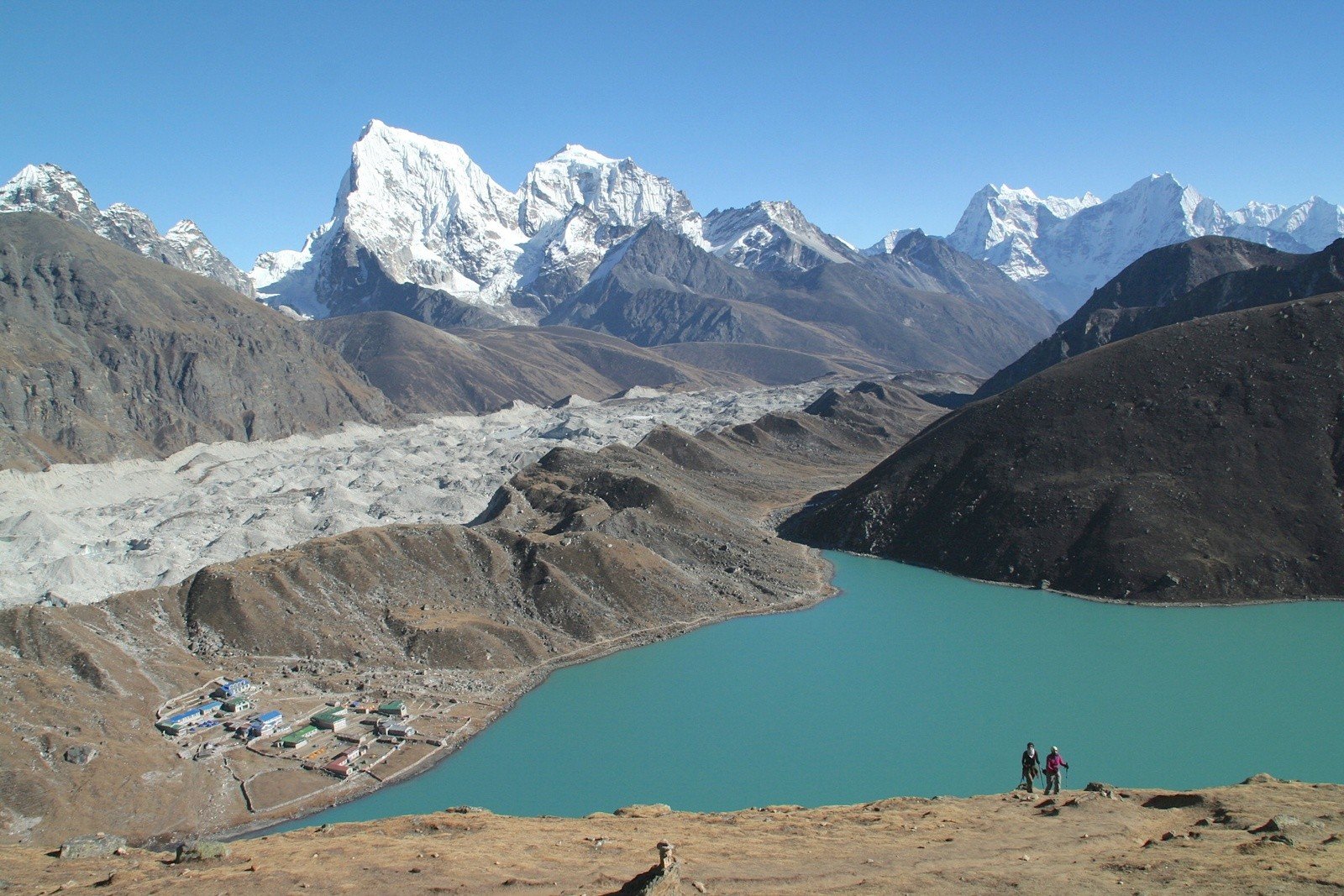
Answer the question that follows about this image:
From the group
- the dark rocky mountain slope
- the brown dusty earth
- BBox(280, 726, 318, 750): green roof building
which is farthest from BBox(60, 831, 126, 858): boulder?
the dark rocky mountain slope

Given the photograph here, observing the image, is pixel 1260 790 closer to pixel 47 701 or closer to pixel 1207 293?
pixel 47 701

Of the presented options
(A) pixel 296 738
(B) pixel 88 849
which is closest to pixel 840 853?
(B) pixel 88 849

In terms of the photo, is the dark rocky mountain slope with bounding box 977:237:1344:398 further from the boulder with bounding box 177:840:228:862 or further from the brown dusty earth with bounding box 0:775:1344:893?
the boulder with bounding box 177:840:228:862

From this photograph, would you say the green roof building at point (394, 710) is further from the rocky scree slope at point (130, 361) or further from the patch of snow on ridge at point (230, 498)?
the rocky scree slope at point (130, 361)

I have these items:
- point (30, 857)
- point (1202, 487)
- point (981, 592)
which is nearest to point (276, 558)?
point (30, 857)

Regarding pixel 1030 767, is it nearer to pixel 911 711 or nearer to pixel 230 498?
pixel 911 711

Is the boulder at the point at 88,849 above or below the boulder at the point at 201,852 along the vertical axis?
below

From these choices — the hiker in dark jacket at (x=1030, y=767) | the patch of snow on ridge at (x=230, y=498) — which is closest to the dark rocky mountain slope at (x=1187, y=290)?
the patch of snow on ridge at (x=230, y=498)
